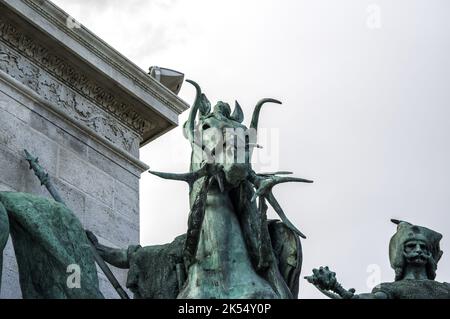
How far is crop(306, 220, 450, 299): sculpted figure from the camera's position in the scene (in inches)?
408

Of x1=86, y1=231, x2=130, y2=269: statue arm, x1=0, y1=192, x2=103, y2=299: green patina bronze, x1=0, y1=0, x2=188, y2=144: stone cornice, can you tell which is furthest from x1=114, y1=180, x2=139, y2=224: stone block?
x1=0, y1=192, x2=103, y2=299: green patina bronze

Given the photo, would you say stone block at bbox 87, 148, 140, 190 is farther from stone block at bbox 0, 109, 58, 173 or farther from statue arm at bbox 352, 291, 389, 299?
statue arm at bbox 352, 291, 389, 299

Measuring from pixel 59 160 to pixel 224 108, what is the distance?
2.06 m

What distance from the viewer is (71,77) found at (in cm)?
1279

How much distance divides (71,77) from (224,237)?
3179 millimetres

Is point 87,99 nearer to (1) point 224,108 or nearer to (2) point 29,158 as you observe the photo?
(2) point 29,158

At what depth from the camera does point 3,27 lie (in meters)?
12.1

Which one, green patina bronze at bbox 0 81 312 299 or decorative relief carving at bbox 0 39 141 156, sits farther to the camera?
decorative relief carving at bbox 0 39 141 156

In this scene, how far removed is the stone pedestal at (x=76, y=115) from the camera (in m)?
12.0

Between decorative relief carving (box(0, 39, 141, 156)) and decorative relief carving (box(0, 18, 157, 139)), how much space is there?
0.05 m

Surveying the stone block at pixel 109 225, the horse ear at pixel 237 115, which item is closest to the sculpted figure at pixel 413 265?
the horse ear at pixel 237 115

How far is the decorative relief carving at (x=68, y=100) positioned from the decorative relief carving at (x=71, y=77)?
5 centimetres

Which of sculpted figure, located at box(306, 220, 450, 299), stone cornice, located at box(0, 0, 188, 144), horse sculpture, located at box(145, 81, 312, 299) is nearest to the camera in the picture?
horse sculpture, located at box(145, 81, 312, 299)

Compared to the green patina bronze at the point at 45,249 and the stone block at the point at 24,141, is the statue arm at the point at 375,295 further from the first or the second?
the stone block at the point at 24,141
